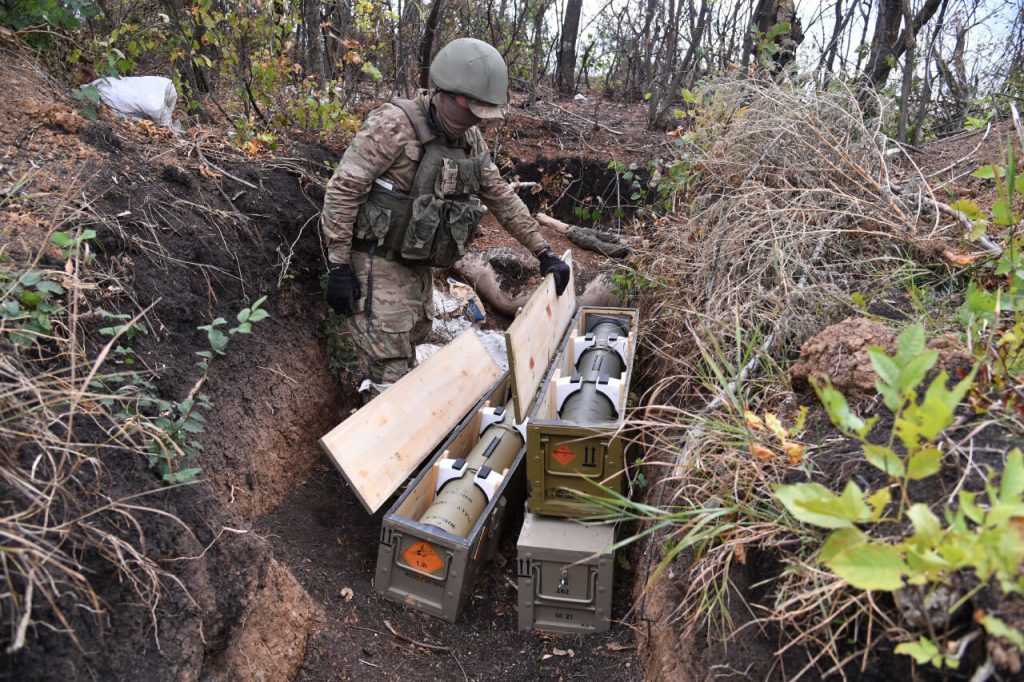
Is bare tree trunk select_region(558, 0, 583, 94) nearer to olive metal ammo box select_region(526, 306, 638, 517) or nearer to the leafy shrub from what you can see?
olive metal ammo box select_region(526, 306, 638, 517)

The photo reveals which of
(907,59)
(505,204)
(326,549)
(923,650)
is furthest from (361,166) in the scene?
(907,59)

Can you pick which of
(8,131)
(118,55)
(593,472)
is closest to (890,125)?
(593,472)

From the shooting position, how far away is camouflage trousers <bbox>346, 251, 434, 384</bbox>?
3.90m

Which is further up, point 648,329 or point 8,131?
point 8,131

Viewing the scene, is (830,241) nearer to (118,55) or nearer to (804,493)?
(804,493)

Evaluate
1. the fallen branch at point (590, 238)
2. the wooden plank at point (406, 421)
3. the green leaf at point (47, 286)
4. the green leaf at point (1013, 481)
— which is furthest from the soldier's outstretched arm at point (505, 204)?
the green leaf at point (1013, 481)

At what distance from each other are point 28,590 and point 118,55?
142 inches

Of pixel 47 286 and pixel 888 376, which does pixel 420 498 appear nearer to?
pixel 47 286

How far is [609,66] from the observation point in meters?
9.40

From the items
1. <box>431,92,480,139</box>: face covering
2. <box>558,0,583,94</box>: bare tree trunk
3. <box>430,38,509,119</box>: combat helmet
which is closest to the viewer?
<box>430,38,509,119</box>: combat helmet

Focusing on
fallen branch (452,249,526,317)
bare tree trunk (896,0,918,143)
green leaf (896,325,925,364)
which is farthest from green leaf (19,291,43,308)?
bare tree trunk (896,0,918,143)

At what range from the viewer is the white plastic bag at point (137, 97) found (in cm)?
414

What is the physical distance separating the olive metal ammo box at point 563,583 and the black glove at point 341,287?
1.52 m

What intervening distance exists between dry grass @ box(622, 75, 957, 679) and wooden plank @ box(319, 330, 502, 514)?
107 cm
